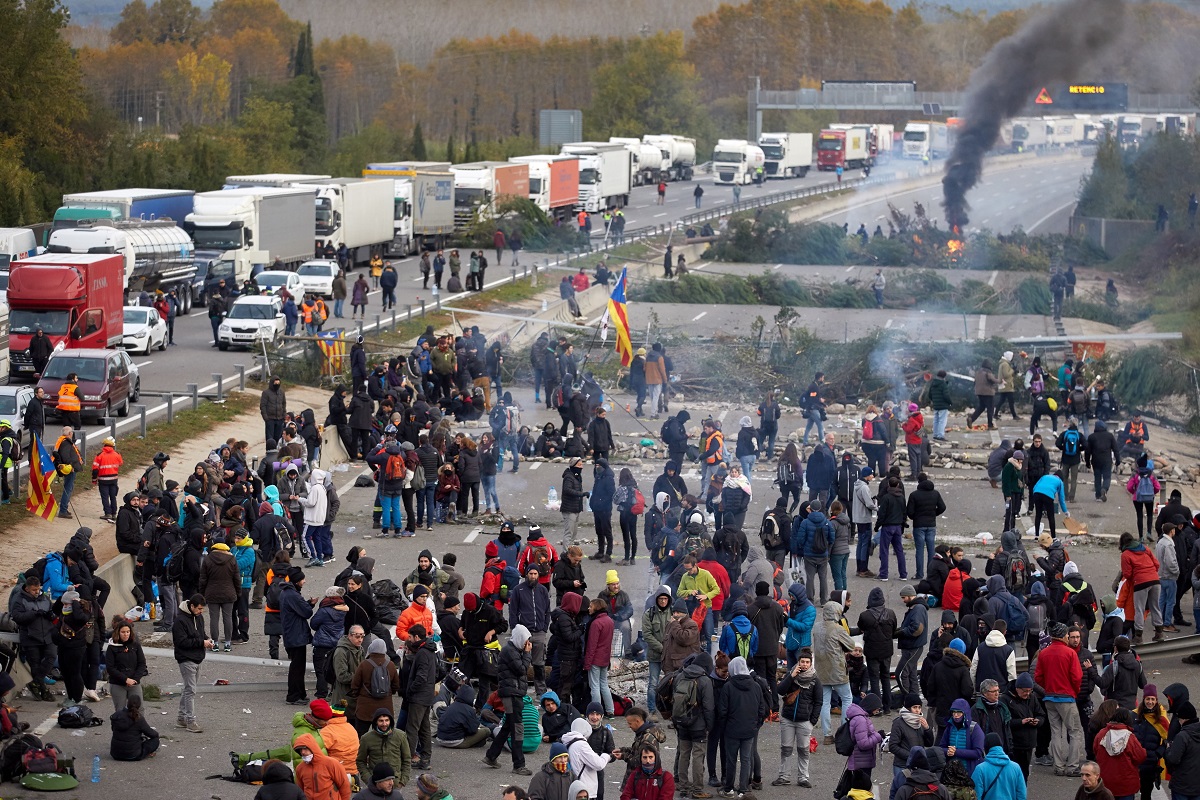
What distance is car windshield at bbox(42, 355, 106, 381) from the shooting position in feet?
102

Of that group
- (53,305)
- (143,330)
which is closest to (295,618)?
(53,305)

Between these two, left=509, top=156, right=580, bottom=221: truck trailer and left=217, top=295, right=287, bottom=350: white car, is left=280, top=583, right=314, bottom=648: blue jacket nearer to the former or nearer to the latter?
left=217, top=295, right=287, bottom=350: white car

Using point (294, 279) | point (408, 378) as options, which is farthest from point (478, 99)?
point (408, 378)

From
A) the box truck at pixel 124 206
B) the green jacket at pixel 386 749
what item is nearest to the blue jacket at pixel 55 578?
the green jacket at pixel 386 749

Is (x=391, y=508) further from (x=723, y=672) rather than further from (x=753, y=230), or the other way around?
(x=753, y=230)

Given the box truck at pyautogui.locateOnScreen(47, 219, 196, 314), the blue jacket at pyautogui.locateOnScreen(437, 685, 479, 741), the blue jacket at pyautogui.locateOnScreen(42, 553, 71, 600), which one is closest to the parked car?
the box truck at pyautogui.locateOnScreen(47, 219, 196, 314)

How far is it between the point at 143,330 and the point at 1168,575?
26.0 m

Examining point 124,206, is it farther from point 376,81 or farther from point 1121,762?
point 376,81

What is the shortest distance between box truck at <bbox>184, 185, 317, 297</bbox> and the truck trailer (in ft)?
65.9

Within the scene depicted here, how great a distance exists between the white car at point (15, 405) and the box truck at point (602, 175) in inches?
1962

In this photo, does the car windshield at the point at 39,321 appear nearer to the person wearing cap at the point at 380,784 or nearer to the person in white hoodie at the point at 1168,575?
the person in white hoodie at the point at 1168,575

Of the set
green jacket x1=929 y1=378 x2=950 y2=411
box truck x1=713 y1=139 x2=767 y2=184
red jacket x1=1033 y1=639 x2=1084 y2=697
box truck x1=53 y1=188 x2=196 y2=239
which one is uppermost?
box truck x1=713 y1=139 x2=767 y2=184

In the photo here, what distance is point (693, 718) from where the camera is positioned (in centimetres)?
1438

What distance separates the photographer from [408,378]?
110 feet
